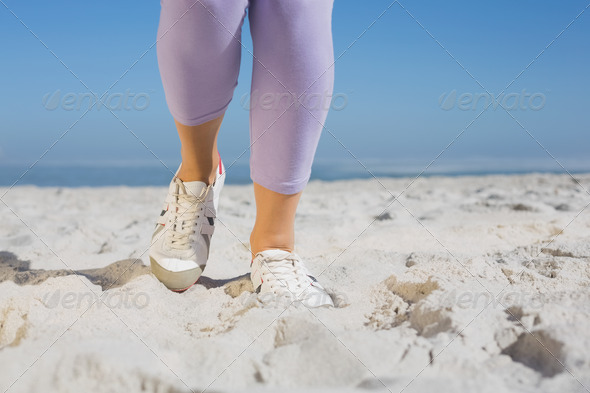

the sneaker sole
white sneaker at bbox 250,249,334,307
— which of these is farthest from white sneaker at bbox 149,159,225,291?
white sneaker at bbox 250,249,334,307

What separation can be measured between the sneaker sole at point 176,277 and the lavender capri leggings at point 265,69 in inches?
14.5

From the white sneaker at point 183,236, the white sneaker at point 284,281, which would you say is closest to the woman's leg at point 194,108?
the white sneaker at point 183,236

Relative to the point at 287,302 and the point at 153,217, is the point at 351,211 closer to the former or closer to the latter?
the point at 153,217

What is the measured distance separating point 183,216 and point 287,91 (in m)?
0.53

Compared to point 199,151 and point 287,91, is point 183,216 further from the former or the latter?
point 287,91

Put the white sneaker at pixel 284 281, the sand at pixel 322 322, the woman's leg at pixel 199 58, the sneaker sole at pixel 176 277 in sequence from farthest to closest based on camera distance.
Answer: the sneaker sole at pixel 176 277 → the white sneaker at pixel 284 281 → the woman's leg at pixel 199 58 → the sand at pixel 322 322

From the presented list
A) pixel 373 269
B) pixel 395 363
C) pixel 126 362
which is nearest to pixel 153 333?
pixel 126 362

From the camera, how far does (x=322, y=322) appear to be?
0.90 metres

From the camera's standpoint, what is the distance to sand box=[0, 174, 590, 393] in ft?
2.21

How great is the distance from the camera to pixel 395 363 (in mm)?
729

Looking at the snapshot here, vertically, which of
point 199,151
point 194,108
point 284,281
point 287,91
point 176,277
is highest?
point 287,91

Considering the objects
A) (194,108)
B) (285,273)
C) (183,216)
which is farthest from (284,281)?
(194,108)

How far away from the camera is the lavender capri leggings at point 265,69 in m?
0.98

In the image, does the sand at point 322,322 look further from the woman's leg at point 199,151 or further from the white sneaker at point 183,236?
the woman's leg at point 199,151
